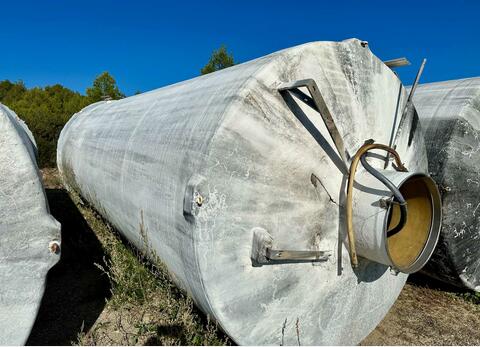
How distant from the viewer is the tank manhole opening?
2494 millimetres

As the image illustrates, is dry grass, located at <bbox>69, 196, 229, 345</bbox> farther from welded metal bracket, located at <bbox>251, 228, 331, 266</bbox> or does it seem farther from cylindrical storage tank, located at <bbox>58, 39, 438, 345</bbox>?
welded metal bracket, located at <bbox>251, 228, 331, 266</bbox>

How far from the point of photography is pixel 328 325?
2.64 m

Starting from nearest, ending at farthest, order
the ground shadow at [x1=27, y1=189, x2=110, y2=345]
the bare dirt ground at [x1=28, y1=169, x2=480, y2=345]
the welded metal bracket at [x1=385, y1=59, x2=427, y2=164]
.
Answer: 1. the welded metal bracket at [x1=385, y1=59, x2=427, y2=164]
2. the bare dirt ground at [x1=28, y1=169, x2=480, y2=345]
3. the ground shadow at [x1=27, y1=189, x2=110, y2=345]

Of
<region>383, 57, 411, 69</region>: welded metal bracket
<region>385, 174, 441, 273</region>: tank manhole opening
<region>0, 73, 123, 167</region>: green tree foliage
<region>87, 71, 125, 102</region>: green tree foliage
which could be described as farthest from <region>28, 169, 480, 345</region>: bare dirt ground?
<region>87, 71, 125, 102</region>: green tree foliage

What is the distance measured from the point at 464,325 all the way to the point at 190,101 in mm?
3290

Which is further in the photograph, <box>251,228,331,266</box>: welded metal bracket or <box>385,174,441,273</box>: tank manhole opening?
<box>385,174,441,273</box>: tank manhole opening

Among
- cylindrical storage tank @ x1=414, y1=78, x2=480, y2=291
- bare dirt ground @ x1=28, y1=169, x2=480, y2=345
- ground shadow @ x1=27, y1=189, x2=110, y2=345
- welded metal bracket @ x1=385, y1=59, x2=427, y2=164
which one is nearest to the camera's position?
welded metal bracket @ x1=385, y1=59, x2=427, y2=164

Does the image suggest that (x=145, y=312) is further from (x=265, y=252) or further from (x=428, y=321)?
(x=428, y=321)

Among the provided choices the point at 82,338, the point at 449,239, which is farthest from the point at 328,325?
the point at 82,338

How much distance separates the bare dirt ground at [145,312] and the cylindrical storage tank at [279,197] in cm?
51

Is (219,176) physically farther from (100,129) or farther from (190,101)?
(100,129)

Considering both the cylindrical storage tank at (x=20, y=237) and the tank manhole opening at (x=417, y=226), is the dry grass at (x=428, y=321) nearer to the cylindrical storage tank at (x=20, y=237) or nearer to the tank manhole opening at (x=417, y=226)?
the tank manhole opening at (x=417, y=226)

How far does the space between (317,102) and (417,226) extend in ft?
4.08

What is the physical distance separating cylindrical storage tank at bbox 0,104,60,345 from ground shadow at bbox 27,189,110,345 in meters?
0.67
